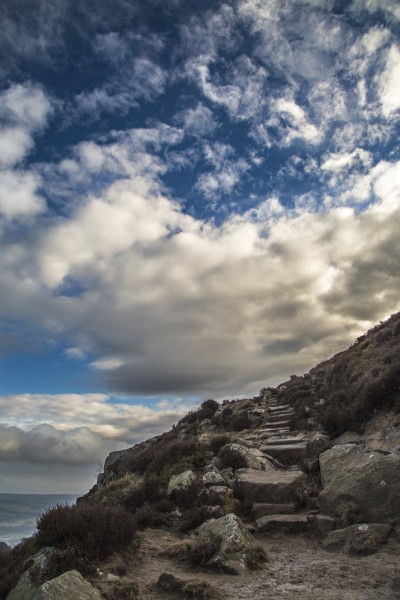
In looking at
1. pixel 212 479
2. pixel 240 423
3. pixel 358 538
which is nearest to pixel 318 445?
pixel 212 479

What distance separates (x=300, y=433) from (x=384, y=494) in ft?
29.2

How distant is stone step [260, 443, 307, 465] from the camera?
1378cm

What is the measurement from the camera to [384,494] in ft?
27.0

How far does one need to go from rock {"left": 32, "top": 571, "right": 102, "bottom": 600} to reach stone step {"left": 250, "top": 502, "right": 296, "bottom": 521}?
5.29 m

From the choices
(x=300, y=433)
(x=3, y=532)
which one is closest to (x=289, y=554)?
(x=300, y=433)

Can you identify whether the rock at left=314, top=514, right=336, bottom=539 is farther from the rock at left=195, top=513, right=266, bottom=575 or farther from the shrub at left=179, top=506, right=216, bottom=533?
the shrub at left=179, top=506, right=216, bottom=533

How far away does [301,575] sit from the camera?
22.3 feet

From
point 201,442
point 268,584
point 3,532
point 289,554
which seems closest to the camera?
point 268,584

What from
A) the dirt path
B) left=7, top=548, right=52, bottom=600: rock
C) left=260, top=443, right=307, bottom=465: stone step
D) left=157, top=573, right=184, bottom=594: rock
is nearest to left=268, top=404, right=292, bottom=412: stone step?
left=260, top=443, right=307, bottom=465: stone step

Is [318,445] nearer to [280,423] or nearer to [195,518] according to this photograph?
[195,518]

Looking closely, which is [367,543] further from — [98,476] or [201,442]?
[98,476]

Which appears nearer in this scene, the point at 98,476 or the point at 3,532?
the point at 98,476

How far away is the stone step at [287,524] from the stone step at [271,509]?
1.72 ft

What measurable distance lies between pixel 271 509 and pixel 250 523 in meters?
0.71
